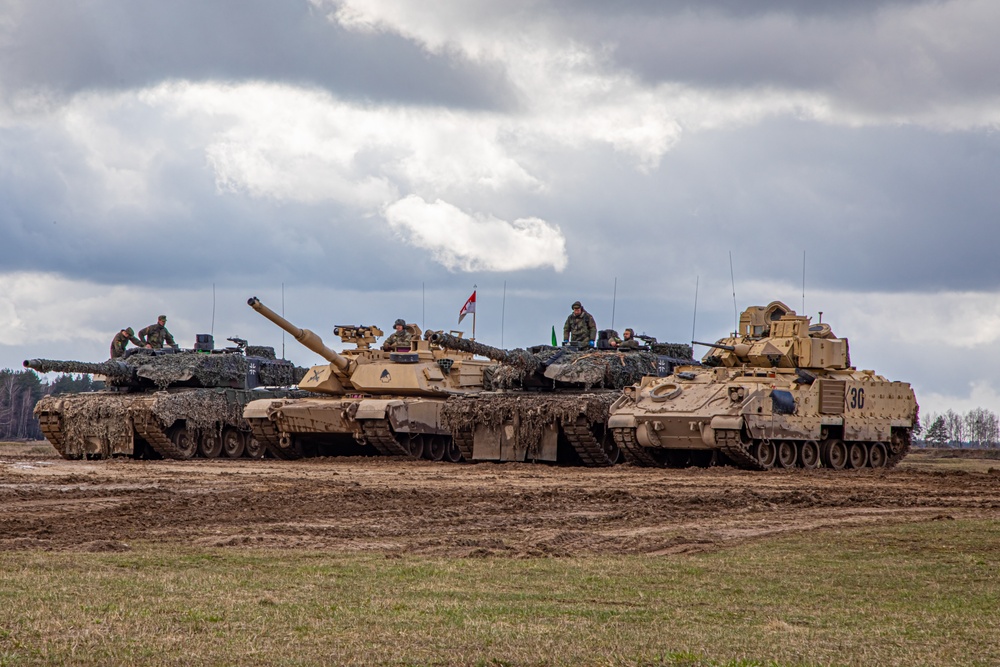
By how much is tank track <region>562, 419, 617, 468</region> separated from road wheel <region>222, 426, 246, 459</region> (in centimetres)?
1010

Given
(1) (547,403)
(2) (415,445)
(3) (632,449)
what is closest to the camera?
(3) (632,449)

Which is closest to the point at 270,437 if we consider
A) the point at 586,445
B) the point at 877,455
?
the point at 586,445

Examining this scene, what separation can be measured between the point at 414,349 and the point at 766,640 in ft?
Answer: 86.9

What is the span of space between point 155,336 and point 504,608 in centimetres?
3046

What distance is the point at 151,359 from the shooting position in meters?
37.0

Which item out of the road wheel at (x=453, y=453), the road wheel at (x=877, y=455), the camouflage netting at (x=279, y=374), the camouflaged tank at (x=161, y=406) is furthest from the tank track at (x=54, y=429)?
the road wheel at (x=877, y=455)

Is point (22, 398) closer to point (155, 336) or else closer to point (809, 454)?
point (155, 336)

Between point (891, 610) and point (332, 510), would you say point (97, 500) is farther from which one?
point (891, 610)

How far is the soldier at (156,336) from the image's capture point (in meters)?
39.0

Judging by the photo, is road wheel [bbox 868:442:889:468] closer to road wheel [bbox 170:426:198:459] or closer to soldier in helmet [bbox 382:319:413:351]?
soldier in helmet [bbox 382:319:413:351]

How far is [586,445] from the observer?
30.5 m

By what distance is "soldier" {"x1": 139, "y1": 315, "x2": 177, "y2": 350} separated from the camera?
3900 cm

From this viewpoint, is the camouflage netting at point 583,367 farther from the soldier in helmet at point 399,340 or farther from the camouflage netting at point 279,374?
the camouflage netting at point 279,374

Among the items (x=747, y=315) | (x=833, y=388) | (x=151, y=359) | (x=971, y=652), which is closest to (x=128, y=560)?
(x=971, y=652)
